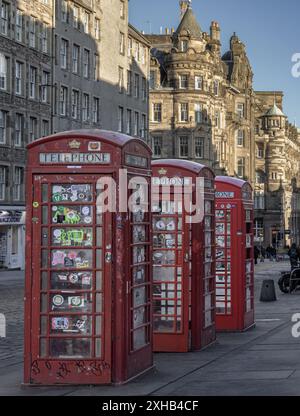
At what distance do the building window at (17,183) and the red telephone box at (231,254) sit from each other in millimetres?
33937

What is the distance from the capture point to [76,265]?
11.0m

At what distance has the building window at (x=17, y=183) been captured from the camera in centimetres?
5059

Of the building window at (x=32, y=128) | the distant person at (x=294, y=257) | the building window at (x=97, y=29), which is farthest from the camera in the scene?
the building window at (x=97, y=29)

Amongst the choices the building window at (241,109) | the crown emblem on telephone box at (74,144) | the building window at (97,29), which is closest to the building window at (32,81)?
the building window at (97,29)

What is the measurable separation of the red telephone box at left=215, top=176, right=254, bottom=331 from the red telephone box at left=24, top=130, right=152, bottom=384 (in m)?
6.64

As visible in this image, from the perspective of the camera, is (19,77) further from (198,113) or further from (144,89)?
(198,113)

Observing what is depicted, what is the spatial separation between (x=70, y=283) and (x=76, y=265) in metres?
0.23

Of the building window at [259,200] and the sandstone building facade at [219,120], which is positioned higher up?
the sandstone building facade at [219,120]

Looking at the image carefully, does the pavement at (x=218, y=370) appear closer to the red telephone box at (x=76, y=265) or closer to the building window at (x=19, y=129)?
the red telephone box at (x=76, y=265)

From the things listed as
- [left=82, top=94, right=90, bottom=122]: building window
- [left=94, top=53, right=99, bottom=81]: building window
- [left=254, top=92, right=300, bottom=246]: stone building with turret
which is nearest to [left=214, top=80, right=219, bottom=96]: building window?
[left=254, top=92, right=300, bottom=246]: stone building with turret

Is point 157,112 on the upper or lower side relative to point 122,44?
lower

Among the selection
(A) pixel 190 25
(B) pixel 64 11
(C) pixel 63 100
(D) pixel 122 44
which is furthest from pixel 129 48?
(A) pixel 190 25

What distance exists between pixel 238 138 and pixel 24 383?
92.9 meters
